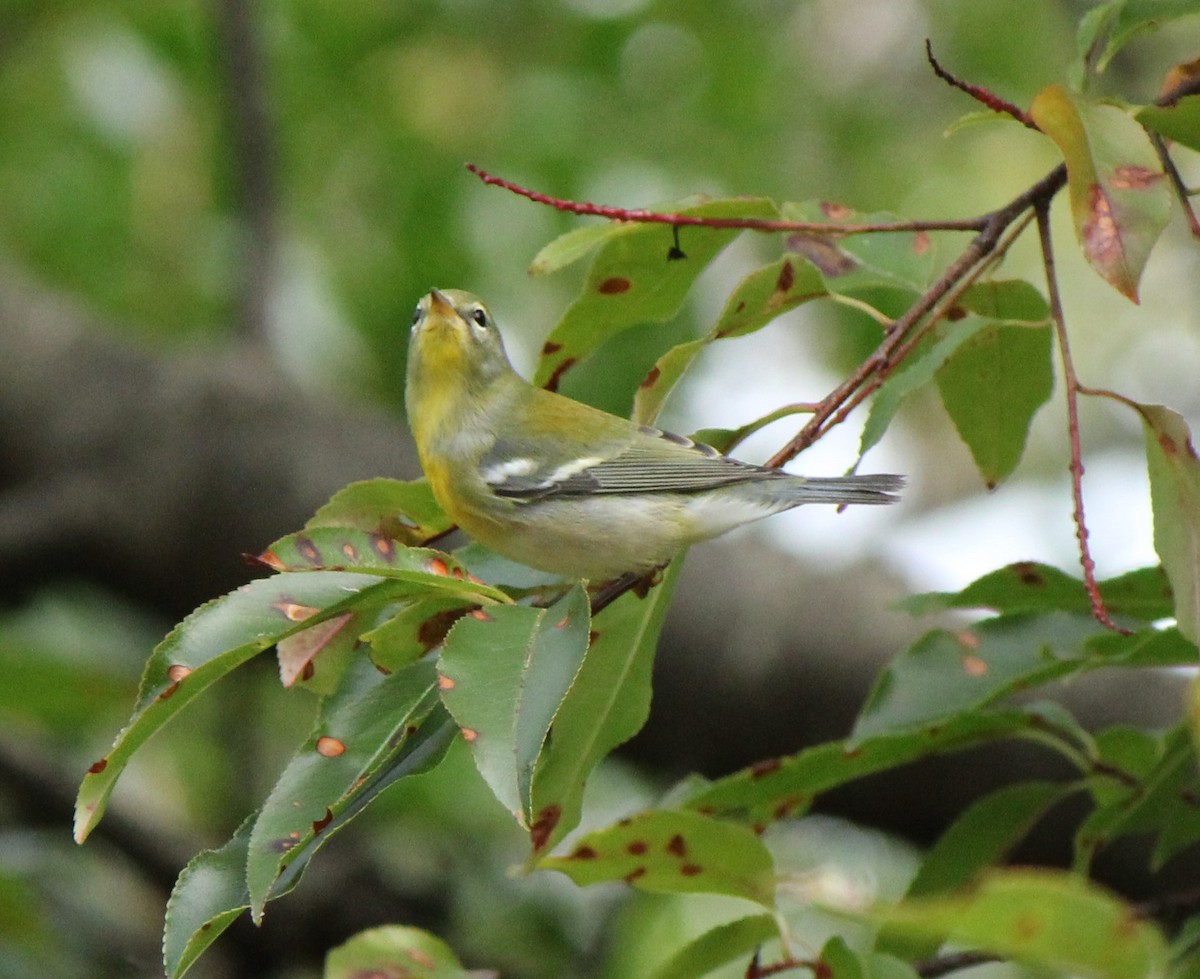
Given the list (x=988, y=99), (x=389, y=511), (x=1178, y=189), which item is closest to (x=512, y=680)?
(x=389, y=511)

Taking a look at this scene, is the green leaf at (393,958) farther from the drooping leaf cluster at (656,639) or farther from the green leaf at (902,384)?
the green leaf at (902,384)

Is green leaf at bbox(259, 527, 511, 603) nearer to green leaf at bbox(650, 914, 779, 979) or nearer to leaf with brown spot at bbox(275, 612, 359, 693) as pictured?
leaf with brown spot at bbox(275, 612, 359, 693)

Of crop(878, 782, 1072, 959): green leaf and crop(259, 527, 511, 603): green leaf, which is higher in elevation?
crop(259, 527, 511, 603): green leaf

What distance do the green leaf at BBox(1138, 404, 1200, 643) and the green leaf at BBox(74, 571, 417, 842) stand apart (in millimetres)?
789

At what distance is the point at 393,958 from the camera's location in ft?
5.64

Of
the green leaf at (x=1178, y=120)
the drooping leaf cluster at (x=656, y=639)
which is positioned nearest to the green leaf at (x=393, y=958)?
the drooping leaf cluster at (x=656, y=639)

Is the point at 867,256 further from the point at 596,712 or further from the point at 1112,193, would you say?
the point at 596,712

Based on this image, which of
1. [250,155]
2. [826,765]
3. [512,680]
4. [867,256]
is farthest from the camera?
[250,155]

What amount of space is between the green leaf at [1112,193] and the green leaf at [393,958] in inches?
40.9

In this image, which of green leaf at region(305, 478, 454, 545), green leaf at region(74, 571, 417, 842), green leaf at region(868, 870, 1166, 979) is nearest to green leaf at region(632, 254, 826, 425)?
green leaf at region(305, 478, 454, 545)

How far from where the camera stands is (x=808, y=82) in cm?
514

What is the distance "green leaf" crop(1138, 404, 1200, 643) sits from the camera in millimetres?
1515

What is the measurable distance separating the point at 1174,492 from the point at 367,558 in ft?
2.81

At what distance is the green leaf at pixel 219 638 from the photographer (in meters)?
1.37
